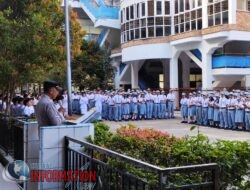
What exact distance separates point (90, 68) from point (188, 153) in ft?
103

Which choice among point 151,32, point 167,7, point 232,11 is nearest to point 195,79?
point 151,32

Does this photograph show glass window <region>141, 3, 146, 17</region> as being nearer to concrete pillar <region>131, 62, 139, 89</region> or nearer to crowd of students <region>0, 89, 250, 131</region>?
concrete pillar <region>131, 62, 139, 89</region>

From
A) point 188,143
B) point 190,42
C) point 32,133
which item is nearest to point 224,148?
point 188,143

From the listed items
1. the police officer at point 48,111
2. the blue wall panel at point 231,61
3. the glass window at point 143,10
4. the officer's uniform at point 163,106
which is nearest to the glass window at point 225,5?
the blue wall panel at point 231,61

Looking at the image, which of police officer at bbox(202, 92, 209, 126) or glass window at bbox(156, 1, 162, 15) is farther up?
glass window at bbox(156, 1, 162, 15)

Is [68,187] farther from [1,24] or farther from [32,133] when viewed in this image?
[1,24]

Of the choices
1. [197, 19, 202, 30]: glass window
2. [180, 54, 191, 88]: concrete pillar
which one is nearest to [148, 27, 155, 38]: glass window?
[180, 54, 191, 88]: concrete pillar

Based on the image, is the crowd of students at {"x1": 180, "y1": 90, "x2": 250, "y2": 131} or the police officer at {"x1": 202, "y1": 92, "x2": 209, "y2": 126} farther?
the police officer at {"x1": 202, "y1": 92, "x2": 209, "y2": 126}

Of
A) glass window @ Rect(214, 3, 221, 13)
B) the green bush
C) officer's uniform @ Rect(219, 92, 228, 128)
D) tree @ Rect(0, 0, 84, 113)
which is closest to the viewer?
the green bush

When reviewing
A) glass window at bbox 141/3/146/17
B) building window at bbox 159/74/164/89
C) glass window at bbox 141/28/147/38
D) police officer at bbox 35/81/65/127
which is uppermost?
glass window at bbox 141/3/146/17

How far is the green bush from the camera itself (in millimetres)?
4867

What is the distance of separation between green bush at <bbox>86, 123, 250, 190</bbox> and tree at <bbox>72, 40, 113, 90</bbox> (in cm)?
2960

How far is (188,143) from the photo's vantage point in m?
5.45

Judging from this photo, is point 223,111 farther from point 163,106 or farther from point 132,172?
point 132,172
